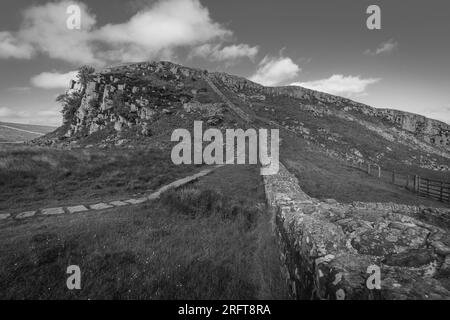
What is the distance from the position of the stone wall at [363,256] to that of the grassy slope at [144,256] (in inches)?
35.5

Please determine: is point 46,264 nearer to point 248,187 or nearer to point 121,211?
point 121,211

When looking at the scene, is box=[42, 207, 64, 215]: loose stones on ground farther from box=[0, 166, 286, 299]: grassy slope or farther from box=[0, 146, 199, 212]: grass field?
box=[0, 146, 199, 212]: grass field

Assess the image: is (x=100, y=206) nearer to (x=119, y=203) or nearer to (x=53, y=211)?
(x=119, y=203)

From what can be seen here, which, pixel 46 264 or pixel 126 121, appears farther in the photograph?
pixel 126 121

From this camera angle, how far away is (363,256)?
2793mm

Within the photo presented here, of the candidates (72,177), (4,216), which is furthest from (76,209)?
(72,177)

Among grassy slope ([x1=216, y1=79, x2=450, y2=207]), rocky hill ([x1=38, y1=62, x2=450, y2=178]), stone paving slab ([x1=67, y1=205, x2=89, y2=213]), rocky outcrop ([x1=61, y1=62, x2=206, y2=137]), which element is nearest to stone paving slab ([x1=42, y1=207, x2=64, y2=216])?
stone paving slab ([x1=67, y1=205, x2=89, y2=213])

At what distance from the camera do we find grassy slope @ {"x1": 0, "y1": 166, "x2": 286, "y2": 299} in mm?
3445

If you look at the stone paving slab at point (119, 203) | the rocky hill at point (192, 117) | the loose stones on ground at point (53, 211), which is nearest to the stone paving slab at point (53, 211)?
the loose stones on ground at point (53, 211)

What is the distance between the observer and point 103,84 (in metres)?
52.8

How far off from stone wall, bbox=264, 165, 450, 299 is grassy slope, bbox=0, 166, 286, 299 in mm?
902
